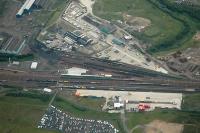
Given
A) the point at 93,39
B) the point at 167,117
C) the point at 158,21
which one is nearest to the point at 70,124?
the point at 167,117

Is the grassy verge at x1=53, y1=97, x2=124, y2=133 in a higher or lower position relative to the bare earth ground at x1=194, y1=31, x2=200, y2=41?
lower

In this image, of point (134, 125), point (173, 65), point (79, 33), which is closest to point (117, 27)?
point (79, 33)

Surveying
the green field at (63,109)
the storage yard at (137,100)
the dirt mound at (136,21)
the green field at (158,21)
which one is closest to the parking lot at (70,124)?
the green field at (63,109)

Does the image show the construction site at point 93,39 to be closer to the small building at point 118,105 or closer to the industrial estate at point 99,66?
the industrial estate at point 99,66

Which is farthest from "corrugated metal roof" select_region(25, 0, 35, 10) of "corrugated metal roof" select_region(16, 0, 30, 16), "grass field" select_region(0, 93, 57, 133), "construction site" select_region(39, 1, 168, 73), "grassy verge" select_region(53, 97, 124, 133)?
"grassy verge" select_region(53, 97, 124, 133)

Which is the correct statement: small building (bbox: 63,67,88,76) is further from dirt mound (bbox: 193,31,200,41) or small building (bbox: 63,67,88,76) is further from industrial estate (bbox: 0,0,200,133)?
dirt mound (bbox: 193,31,200,41)

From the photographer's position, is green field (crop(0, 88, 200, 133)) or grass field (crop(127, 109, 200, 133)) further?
green field (crop(0, 88, 200, 133))
